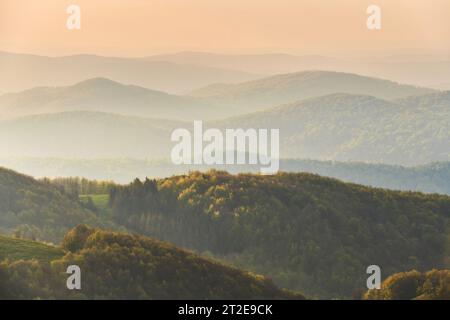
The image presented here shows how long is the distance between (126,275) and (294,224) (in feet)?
113

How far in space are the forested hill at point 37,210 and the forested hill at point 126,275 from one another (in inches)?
794

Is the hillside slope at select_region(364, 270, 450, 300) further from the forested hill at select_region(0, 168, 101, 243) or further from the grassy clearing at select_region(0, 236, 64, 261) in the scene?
the forested hill at select_region(0, 168, 101, 243)

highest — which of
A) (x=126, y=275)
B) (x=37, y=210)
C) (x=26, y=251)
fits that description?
(x=37, y=210)

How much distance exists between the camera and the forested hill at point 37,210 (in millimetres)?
66625

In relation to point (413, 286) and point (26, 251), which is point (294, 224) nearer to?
point (413, 286)

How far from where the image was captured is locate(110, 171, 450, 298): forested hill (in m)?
68.8

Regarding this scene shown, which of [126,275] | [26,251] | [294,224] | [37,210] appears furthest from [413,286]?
[37,210]

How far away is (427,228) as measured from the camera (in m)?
78.4

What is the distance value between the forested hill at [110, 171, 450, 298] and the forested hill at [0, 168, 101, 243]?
12.3 feet

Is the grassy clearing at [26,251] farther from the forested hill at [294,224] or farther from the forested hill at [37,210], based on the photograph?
the forested hill at [294,224]

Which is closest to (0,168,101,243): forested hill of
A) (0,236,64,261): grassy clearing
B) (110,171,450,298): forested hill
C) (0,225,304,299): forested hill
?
(110,171,450,298): forested hill

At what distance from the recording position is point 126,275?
40.7 meters

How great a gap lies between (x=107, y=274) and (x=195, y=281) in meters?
4.14

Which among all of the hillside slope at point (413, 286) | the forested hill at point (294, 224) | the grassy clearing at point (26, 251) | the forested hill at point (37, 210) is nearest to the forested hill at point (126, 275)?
the grassy clearing at point (26, 251)
